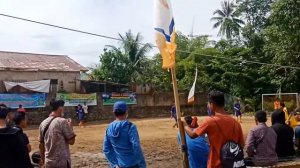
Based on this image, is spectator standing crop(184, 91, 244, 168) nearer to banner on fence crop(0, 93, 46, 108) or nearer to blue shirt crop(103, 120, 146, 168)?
blue shirt crop(103, 120, 146, 168)

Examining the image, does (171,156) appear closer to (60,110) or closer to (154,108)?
(60,110)

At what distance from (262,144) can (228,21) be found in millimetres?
47983

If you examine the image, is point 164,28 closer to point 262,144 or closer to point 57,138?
point 57,138

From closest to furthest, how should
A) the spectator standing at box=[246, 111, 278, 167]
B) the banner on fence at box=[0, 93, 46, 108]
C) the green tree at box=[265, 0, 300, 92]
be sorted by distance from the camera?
the spectator standing at box=[246, 111, 278, 167], the banner on fence at box=[0, 93, 46, 108], the green tree at box=[265, 0, 300, 92]

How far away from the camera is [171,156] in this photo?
43.4 feet

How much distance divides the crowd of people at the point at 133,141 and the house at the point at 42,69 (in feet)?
81.2

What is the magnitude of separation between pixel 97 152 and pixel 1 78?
17.6m

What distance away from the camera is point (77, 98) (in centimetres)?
3175

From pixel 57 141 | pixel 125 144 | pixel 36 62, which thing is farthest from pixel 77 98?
pixel 125 144

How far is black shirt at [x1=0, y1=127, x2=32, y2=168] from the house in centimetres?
2548

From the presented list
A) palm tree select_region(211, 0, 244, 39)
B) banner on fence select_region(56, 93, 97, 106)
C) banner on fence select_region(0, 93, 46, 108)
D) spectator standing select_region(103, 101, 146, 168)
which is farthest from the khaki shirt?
palm tree select_region(211, 0, 244, 39)

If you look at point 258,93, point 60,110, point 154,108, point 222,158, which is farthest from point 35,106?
point 222,158

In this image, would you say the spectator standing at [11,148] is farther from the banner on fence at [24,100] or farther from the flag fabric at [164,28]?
the banner on fence at [24,100]

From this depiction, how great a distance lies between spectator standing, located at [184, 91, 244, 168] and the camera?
449 cm
